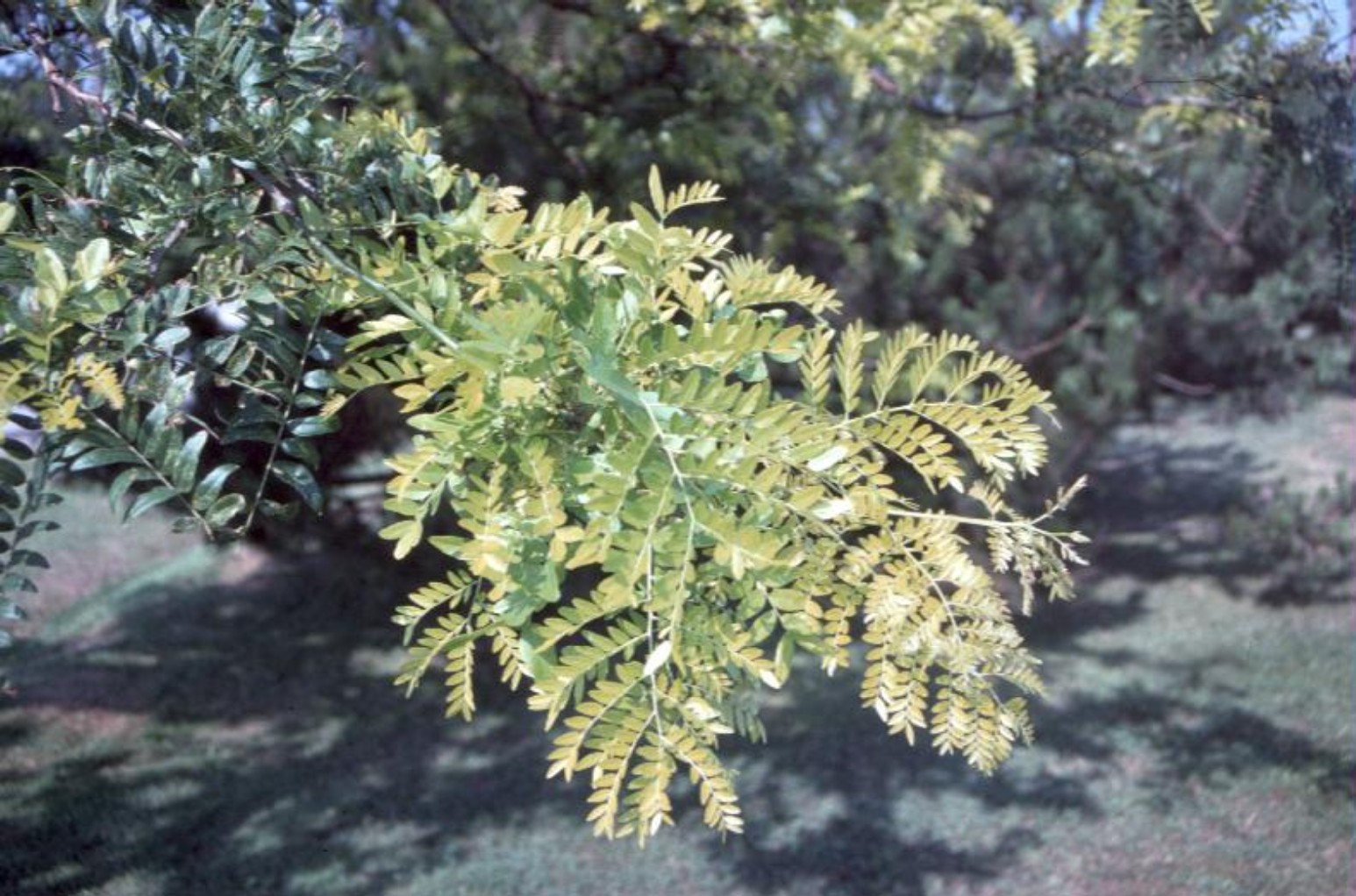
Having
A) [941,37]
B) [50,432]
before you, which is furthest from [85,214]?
[941,37]

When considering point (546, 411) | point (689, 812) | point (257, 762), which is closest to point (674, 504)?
point (546, 411)

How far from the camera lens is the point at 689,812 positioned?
4.24 meters

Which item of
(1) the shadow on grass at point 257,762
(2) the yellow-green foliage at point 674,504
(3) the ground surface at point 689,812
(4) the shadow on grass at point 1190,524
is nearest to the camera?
(2) the yellow-green foliage at point 674,504

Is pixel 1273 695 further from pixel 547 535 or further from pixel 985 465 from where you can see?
pixel 547 535

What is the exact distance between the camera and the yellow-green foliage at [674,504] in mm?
1269

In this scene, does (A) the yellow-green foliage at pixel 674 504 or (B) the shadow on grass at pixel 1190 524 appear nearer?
(A) the yellow-green foliage at pixel 674 504

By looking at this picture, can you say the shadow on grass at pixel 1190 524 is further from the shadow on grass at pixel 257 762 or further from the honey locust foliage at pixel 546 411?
the honey locust foliage at pixel 546 411

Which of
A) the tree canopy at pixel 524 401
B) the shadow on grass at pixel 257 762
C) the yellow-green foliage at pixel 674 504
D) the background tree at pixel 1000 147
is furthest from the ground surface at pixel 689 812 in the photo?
the yellow-green foliage at pixel 674 504

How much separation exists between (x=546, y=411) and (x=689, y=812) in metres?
3.12

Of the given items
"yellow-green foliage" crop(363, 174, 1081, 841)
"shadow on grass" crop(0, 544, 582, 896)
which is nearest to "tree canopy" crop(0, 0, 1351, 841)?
"yellow-green foliage" crop(363, 174, 1081, 841)

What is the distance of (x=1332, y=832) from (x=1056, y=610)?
3156mm

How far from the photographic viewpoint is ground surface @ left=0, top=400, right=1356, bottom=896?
12.4 feet

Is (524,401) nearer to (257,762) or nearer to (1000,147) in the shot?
(257,762)

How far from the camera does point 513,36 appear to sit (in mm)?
4688
